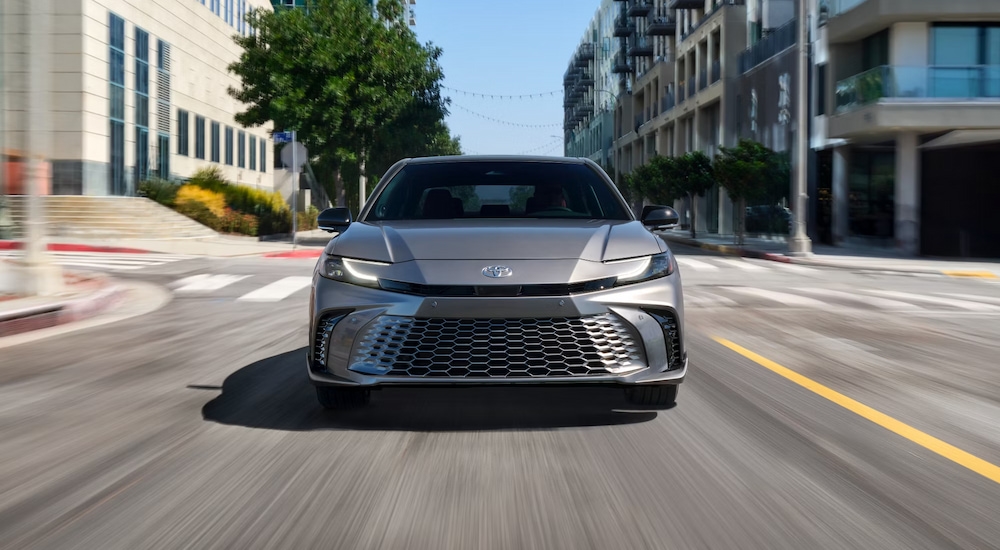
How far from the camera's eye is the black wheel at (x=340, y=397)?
218 inches

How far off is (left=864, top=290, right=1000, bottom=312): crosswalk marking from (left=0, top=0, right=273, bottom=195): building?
20.7m

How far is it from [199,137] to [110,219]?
16176mm

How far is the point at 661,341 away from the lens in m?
5.16

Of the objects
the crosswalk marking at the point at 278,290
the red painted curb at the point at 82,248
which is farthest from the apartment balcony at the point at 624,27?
the crosswalk marking at the point at 278,290

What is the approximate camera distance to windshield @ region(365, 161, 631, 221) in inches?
261

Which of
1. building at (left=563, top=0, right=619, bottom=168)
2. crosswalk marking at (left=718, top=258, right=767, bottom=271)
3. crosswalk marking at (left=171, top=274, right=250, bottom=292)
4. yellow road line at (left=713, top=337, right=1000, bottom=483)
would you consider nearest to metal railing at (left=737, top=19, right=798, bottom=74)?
crosswalk marking at (left=718, top=258, right=767, bottom=271)

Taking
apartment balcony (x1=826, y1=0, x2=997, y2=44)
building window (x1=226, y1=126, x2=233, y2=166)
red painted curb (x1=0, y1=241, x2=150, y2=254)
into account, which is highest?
apartment balcony (x1=826, y1=0, x2=997, y2=44)

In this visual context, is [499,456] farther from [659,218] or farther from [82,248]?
[82,248]

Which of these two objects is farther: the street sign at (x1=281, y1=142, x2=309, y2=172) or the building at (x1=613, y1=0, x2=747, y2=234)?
the building at (x1=613, y1=0, x2=747, y2=234)

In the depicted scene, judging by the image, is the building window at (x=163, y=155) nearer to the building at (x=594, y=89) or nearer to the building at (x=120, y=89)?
the building at (x=120, y=89)

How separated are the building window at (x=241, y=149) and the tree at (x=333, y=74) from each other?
17.4 m

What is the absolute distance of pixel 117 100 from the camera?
1394 inches

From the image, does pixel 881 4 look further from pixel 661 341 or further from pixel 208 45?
pixel 208 45

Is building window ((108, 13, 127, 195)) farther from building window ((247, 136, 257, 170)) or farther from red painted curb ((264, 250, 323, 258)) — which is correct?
building window ((247, 136, 257, 170))
